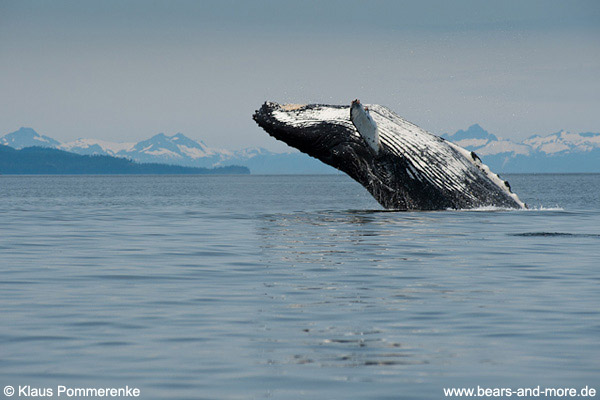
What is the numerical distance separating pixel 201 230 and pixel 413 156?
18.3ft

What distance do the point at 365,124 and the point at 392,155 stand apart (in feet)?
3.31

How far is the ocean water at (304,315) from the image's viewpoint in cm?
651

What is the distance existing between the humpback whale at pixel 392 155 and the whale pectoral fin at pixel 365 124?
0.03m

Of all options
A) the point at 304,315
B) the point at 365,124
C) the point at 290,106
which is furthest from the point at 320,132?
the point at 304,315

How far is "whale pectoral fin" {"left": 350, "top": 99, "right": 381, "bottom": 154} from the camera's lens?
17828 mm

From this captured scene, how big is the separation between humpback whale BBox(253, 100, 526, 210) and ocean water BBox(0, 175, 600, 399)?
1.65 m

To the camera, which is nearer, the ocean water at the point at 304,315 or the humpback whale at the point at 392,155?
the ocean water at the point at 304,315

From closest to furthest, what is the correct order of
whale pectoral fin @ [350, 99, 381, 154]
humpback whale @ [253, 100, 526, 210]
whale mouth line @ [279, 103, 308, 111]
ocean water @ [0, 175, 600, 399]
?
ocean water @ [0, 175, 600, 399], whale pectoral fin @ [350, 99, 381, 154], humpback whale @ [253, 100, 526, 210], whale mouth line @ [279, 103, 308, 111]

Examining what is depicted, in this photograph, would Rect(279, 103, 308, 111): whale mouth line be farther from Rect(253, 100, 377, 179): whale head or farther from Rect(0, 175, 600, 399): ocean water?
Rect(0, 175, 600, 399): ocean water

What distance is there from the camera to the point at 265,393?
612 cm

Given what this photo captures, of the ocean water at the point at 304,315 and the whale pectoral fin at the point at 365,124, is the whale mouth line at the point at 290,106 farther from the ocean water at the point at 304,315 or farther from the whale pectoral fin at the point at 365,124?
the ocean water at the point at 304,315

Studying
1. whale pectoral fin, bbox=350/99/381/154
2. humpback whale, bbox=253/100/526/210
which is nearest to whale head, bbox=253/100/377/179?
Answer: humpback whale, bbox=253/100/526/210

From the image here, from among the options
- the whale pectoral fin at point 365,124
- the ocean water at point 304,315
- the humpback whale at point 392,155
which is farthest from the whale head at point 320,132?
the ocean water at point 304,315

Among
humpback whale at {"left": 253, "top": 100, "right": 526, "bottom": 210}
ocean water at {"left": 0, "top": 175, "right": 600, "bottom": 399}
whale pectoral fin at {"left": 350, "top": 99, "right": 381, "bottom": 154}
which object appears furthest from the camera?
humpback whale at {"left": 253, "top": 100, "right": 526, "bottom": 210}
